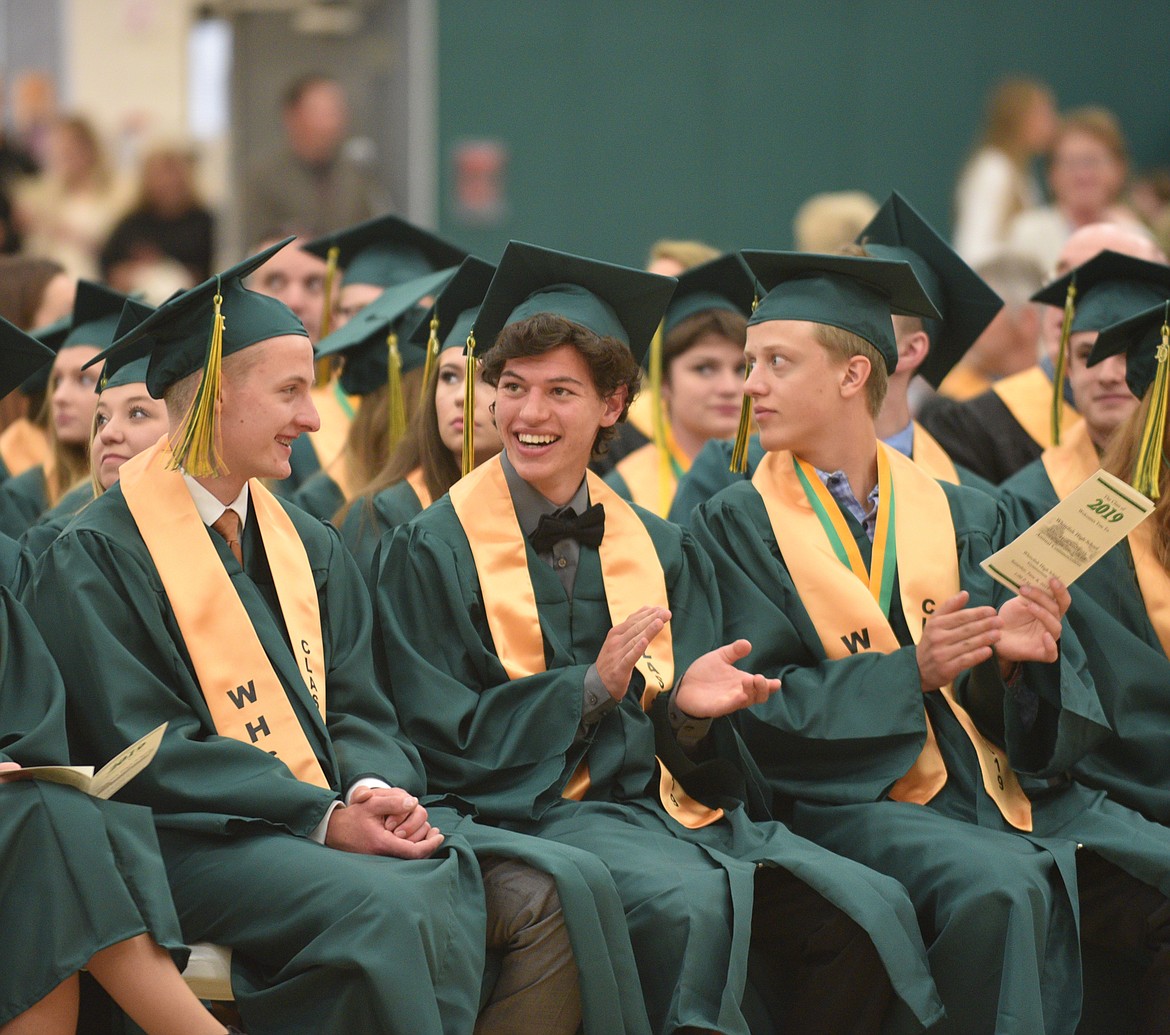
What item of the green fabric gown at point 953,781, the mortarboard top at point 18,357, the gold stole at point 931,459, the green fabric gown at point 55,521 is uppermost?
the mortarboard top at point 18,357

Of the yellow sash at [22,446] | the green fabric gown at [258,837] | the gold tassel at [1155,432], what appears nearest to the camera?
the green fabric gown at [258,837]

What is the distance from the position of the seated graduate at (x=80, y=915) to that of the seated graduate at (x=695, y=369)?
264 centimetres

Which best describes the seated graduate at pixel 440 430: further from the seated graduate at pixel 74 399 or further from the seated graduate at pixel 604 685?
the seated graduate at pixel 74 399

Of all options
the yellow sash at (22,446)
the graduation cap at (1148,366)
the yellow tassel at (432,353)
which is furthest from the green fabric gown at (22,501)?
the graduation cap at (1148,366)

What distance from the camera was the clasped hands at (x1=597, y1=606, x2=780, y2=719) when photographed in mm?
3793

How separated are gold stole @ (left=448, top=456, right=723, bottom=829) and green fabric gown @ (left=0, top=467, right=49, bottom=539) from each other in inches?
66.4

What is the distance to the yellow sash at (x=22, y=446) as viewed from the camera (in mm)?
6055

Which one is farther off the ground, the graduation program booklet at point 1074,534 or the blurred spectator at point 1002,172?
the blurred spectator at point 1002,172

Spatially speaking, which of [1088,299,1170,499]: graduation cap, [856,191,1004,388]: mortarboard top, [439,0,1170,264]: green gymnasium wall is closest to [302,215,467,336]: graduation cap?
[856,191,1004,388]: mortarboard top

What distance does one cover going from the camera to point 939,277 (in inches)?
204

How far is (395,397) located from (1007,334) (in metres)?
3.10

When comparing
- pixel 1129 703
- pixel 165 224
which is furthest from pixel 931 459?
pixel 165 224

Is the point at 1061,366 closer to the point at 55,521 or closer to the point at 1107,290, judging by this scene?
the point at 1107,290

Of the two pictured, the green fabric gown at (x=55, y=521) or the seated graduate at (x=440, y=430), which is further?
the seated graduate at (x=440, y=430)
